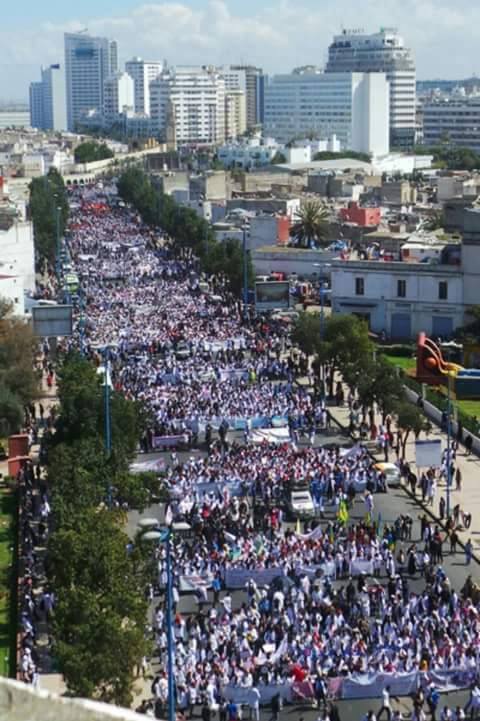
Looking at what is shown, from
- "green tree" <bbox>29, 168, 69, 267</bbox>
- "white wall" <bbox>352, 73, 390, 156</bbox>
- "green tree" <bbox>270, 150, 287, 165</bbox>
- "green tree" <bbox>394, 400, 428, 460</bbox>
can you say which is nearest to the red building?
"green tree" <bbox>29, 168, 69, 267</bbox>

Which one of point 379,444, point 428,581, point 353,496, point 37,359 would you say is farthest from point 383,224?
point 428,581

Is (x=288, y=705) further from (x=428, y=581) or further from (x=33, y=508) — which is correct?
(x=33, y=508)

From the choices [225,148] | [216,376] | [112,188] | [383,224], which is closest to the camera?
[216,376]

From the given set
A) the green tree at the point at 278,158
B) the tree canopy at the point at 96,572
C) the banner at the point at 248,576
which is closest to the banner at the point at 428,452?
the tree canopy at the point at 96,572

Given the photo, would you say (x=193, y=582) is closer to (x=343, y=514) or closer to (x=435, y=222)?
(x=343, y=514)

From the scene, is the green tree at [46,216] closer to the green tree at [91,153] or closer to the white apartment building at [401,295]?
the white apartment building at [401,295]

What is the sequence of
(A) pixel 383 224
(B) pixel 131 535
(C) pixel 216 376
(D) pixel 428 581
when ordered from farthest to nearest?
(A) pixel 383 224
(C) pixel 216 376
(B) pixel 131 535
(D) pixel 428 581

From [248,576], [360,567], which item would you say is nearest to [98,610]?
[248,576]
